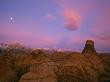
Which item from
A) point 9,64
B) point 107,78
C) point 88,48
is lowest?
point 107,78

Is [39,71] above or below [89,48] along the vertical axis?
below

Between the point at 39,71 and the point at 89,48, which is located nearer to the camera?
the point at 39,71

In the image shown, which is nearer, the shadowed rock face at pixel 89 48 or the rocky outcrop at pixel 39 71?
the rocky outcrop at pixel 39 71

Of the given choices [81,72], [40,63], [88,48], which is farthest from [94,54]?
[40,63]

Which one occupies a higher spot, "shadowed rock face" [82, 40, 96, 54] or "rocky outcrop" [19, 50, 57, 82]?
"shadowed rock face" [82, 40, 96, 54]

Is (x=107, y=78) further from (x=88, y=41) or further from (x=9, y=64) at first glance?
(x=9, y=64)

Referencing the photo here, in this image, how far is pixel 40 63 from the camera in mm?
33281

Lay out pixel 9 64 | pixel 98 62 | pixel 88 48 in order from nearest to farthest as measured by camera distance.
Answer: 1. pixel 9 64
2. pixel 98 62
3. pixel 88 48

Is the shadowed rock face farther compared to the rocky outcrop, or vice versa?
the shadowed rock face

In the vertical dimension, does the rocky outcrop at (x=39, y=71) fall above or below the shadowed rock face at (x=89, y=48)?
below

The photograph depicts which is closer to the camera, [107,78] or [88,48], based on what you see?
[107,78]

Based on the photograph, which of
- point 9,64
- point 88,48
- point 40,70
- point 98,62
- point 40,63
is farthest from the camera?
point 88,48

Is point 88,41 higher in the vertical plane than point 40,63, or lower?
higher

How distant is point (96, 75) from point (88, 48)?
1026 cm
